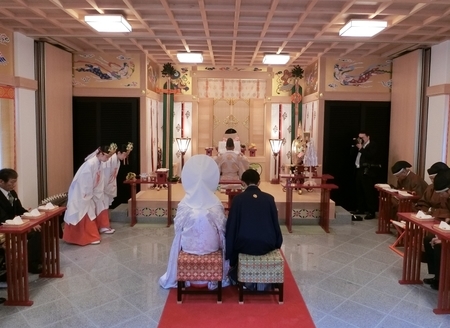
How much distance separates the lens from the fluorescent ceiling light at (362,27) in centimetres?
540

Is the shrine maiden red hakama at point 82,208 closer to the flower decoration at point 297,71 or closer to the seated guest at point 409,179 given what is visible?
the seated guest at point 409,179

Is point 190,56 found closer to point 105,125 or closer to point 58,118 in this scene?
point 105,125

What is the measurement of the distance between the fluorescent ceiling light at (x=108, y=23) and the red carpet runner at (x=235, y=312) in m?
3.66

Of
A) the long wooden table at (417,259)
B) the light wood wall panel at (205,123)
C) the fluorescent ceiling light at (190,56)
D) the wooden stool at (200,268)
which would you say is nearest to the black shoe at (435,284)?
the long wooden table at (417,259)

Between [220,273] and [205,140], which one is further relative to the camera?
[205,140]

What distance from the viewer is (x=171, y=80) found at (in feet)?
32.5

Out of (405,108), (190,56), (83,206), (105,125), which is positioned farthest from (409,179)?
(105,125)

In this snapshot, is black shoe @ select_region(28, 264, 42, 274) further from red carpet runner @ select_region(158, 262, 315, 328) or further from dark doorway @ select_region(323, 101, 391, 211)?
dark doorway @ select_region(323, 101, 391, 211)

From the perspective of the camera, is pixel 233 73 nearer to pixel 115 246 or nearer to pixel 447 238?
pixel 115 246

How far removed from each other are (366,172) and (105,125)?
5468 millimetres

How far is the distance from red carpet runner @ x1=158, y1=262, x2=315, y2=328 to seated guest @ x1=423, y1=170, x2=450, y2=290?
1622mm

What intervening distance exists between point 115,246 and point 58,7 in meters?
3.44

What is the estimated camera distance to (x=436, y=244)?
439cm

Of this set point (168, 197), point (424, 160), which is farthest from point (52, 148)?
point (424, 160)
